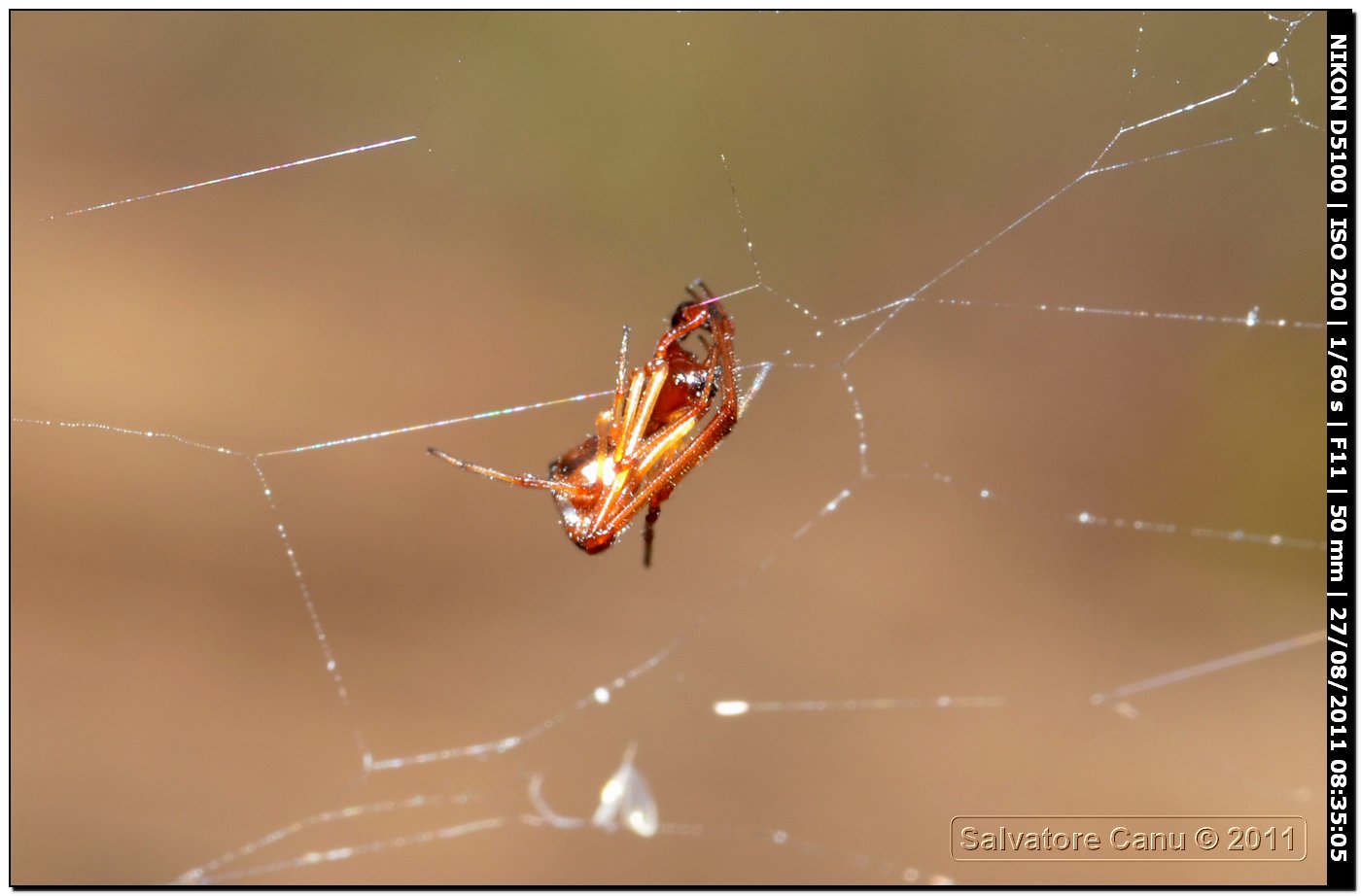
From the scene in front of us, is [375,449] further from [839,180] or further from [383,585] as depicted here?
[839,180]

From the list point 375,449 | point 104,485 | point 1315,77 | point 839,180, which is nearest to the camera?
point 1315,77

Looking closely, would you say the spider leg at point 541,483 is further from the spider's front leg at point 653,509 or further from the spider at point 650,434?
the spider's front leg at point 653,509

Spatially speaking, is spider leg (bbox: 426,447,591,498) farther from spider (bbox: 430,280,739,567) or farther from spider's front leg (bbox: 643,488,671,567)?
spider's front leg (bbox: 643,488,671,567)

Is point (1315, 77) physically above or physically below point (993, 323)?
above

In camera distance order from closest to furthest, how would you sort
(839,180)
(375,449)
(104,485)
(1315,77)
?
1. (1315,77)
2. (104,485)
3. (375,449)
4. (839,180)

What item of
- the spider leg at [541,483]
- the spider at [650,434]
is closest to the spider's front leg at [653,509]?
the spider at [650,434]

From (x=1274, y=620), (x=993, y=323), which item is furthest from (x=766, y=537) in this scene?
(x=1274, y=620)

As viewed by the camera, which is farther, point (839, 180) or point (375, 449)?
point (839, 180)
